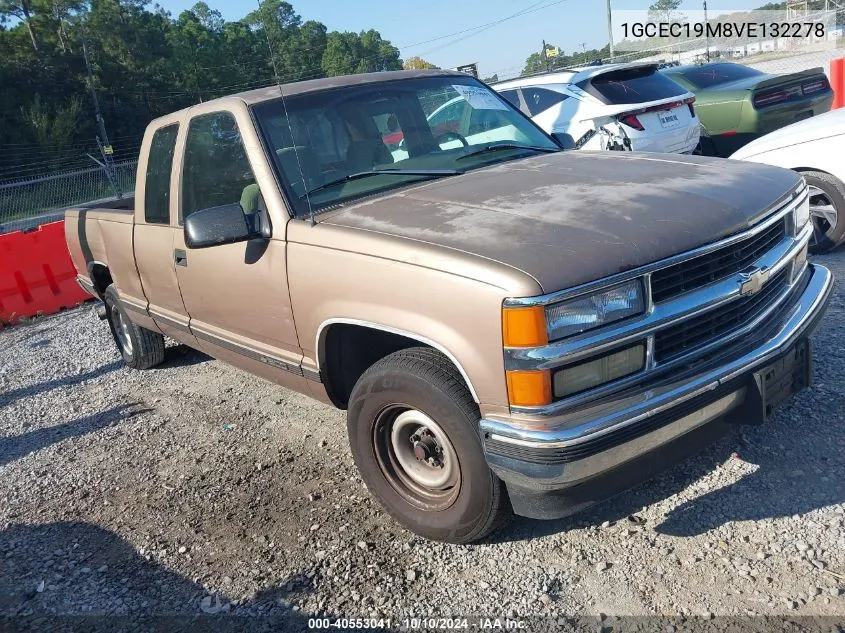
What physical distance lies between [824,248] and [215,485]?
4979 millimetres

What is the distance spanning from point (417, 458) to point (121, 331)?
4109mm

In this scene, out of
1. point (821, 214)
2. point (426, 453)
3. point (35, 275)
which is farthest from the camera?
point (35, 275)

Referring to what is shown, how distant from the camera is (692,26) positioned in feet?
110

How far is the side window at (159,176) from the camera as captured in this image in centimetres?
446

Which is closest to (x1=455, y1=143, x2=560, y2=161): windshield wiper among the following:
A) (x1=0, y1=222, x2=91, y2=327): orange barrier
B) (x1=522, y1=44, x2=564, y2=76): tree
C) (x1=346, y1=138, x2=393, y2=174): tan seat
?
(x1=346, y1=138, x2=393, y2=174): tan seat

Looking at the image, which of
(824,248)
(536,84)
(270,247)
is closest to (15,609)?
(270,247)

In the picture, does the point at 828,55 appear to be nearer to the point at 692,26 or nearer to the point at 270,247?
the point at 692,26

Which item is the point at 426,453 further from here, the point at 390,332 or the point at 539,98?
the point at 539,98

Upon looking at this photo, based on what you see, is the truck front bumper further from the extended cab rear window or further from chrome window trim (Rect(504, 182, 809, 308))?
the extended cab rear window

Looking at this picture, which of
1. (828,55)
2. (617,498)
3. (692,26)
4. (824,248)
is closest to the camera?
(617,498)

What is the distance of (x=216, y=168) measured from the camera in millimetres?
4043

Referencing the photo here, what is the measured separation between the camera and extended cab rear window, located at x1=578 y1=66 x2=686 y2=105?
26.9 ft

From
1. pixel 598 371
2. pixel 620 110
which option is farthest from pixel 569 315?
pixel 620 110

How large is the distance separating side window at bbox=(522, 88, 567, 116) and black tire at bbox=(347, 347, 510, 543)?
6.41m
